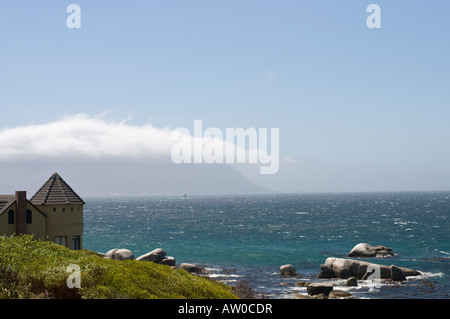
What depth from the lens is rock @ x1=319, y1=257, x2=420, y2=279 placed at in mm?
51500

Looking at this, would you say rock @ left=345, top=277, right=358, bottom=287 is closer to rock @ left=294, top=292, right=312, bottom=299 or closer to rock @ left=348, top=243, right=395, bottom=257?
rock @ left=294, top=292, right=312, bottom=299

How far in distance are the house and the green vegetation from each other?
39.1ft

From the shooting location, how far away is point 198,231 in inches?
4306

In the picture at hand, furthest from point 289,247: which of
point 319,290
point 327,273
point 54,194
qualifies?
point 54,194

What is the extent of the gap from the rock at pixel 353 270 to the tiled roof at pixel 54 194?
29692 millimetres

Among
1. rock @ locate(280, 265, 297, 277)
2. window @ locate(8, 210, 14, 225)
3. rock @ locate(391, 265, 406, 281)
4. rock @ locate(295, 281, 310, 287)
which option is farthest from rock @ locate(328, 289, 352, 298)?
window @ locate(8, 210, 14, 225)

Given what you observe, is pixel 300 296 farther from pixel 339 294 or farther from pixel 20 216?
pixel 20 216

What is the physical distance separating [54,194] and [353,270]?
33.4 m

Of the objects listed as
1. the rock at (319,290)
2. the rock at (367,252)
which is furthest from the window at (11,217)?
the rock at (367,252)

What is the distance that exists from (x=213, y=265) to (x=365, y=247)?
22.9 metres

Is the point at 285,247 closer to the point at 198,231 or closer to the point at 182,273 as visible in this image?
the point at 198,231

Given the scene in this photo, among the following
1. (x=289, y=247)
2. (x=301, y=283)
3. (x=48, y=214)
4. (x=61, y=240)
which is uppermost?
(x=48, y=214)

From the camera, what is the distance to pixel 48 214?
124 ft

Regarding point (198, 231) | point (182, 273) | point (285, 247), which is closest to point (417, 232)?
point (285, 247)
